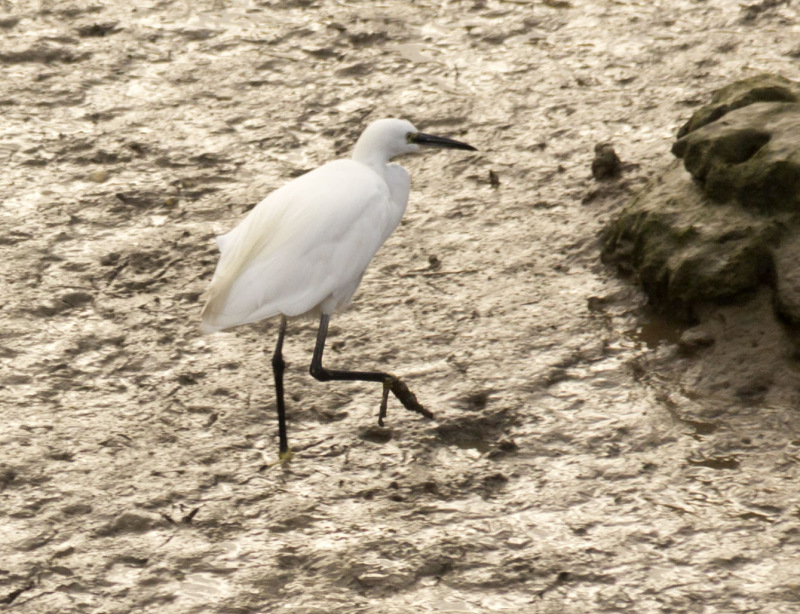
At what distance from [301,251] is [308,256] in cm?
3

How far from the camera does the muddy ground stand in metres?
3.66

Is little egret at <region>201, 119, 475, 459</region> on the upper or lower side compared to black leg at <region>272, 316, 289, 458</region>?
upper

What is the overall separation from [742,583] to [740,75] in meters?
3.55

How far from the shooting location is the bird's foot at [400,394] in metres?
4.28

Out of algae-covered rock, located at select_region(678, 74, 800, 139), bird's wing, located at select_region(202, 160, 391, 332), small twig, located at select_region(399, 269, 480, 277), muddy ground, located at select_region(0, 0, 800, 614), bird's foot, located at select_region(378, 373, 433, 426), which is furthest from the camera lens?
small twig, located at select_region(399, 269, 480, 277)

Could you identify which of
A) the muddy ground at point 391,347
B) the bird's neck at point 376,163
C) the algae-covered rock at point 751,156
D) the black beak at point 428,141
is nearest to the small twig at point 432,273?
the muddy ground at point 391,347

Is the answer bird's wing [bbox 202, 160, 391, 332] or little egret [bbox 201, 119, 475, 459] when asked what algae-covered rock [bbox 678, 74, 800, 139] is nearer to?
little egret [bbox 201, 119, 475, 459]

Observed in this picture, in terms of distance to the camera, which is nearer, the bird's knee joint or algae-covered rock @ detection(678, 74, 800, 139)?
the bird's knee joint

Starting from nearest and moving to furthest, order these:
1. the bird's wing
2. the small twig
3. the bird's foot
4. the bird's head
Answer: the bird's wing < the bird's foot < the bird's head < the small twig

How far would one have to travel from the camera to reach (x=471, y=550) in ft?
12.1

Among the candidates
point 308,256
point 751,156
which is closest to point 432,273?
point 308,256

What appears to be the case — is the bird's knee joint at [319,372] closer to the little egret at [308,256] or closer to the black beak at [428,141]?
the little egret at [308,256]

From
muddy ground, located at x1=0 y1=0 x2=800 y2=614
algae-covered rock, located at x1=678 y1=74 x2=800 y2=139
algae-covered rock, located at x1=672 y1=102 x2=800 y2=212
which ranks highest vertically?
algae-covered rock, located at x1=678 y1=74 x2=800 y2=139

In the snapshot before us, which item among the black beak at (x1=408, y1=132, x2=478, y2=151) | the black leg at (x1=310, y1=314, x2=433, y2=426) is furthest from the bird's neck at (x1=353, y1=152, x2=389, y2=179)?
the black leg at (x1=310, y1=314, x2=433, y2=426)
